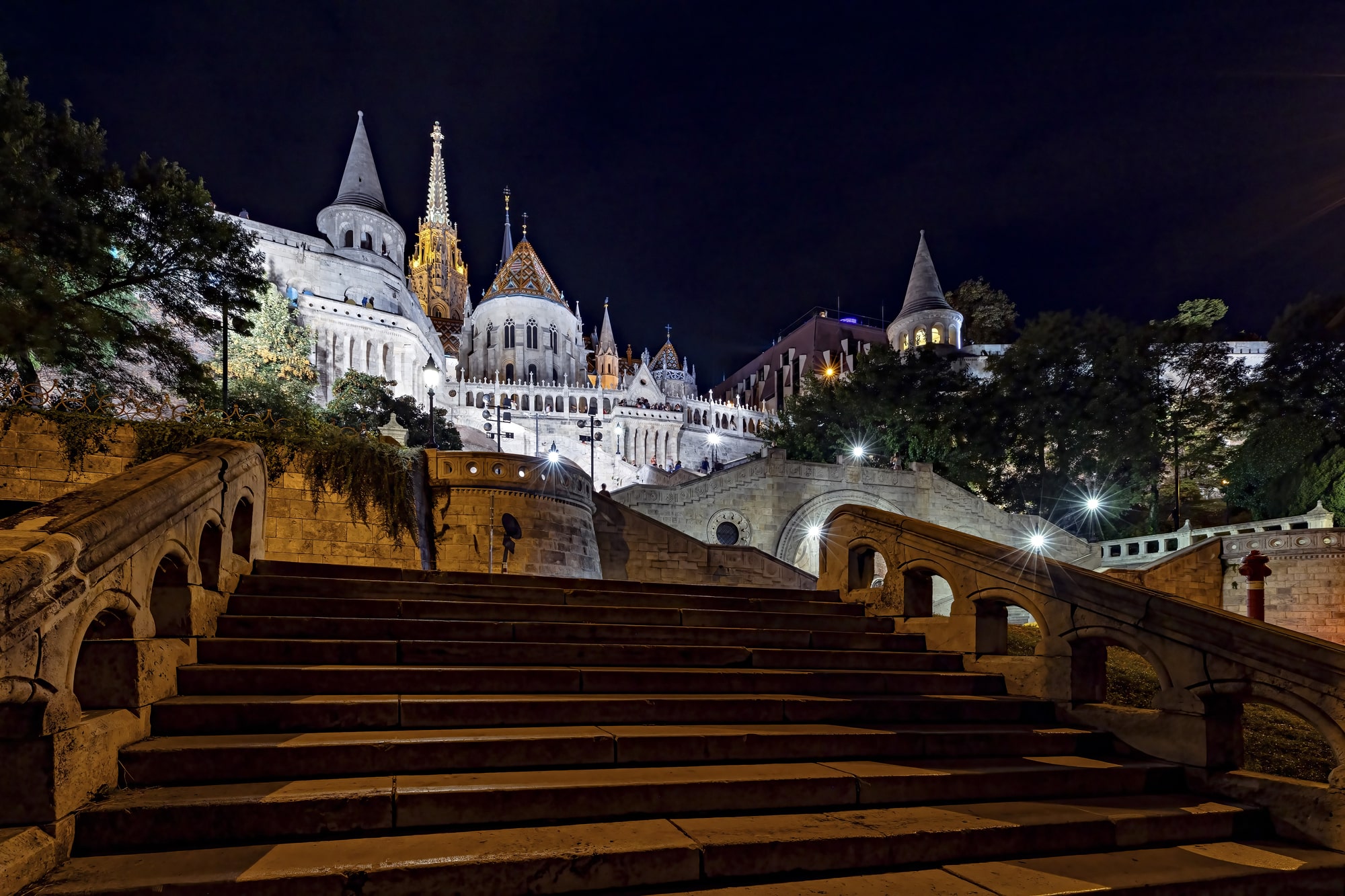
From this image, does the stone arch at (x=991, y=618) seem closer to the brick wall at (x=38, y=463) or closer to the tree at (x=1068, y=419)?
the brick wall at (x=38, y=463)

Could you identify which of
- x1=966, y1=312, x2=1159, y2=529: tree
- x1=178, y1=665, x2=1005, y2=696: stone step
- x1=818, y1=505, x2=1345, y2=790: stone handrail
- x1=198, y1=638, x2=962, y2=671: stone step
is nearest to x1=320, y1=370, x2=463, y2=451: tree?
x1=198, y1=638, x2=962, y2=671: stone step

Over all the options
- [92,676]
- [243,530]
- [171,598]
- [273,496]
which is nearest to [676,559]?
[273,496]

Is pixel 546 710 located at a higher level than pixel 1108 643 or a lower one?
lower

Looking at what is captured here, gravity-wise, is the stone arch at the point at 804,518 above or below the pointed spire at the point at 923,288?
below

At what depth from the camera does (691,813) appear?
311cm

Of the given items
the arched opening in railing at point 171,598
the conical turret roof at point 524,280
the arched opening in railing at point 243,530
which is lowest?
the arched opening in railing at point 171,598

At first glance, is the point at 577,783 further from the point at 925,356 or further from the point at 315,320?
the point at 315,320

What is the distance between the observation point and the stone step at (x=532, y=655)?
391 centimetres

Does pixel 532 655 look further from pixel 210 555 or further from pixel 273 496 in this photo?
pixel 273 496

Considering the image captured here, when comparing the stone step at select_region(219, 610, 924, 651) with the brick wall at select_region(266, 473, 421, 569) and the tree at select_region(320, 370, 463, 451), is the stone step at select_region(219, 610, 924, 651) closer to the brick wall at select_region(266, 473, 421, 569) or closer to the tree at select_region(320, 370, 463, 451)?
the brick wall at select_region(266, 473, 421, 569)

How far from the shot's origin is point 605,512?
62.9ft

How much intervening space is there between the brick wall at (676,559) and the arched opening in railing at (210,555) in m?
14.2

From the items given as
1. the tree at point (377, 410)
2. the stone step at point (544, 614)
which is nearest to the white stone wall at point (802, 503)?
the tree at point (377, 410)

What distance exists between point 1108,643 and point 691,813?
3.60 m
